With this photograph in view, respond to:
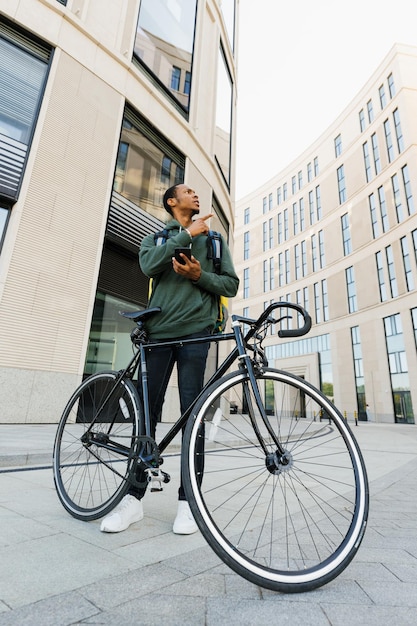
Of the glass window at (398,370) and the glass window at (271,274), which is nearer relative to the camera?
the glass window at (398,370)

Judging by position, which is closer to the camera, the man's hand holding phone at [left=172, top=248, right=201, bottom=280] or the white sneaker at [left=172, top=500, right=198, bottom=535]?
the white sneaker at [left=172, top=500, right=198, bottom=535]

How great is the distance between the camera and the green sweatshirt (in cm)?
220

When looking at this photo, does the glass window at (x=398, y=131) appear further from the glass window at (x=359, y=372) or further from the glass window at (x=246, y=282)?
the glass window at (x=246, y=282)

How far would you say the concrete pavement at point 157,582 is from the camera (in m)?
1.13

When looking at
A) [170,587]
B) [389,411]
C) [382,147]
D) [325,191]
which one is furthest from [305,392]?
[325,191]

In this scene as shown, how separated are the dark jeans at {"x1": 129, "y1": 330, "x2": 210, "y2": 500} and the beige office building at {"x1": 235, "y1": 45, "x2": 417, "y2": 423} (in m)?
27.9

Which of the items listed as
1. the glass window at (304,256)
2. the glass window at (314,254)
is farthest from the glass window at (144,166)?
the glass window at (304,256)

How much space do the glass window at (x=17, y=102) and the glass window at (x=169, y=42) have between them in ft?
12.0


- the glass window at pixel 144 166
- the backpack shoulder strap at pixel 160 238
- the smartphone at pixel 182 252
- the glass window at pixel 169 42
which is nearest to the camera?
the smartphone at pixel 182 252

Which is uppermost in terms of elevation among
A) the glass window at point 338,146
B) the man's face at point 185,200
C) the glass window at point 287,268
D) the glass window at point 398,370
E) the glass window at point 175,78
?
the glass window at point 338,146

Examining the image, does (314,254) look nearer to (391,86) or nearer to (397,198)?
(397,198)

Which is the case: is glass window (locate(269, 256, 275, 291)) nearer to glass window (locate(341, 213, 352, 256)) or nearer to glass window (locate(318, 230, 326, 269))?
glass window (locate(318, 230, 326, 269))

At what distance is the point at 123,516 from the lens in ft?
6.37

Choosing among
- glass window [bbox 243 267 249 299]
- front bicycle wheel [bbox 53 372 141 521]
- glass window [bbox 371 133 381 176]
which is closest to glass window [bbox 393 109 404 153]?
glass window [bbox 371 133 381 176]
